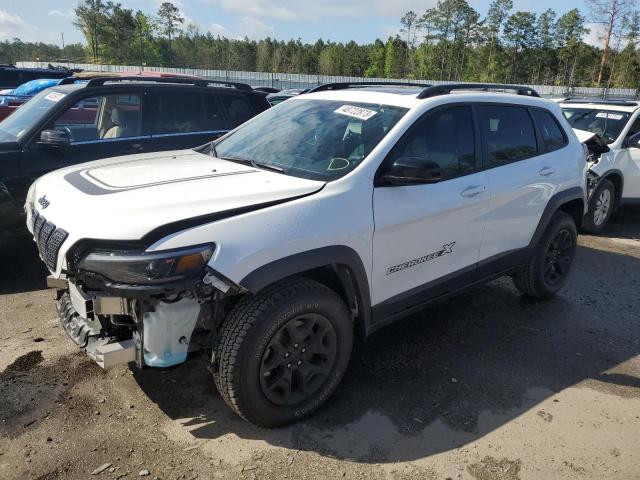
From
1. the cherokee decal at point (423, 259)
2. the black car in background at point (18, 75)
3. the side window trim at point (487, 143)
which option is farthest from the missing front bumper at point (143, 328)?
the black car in background at point (18, 75)

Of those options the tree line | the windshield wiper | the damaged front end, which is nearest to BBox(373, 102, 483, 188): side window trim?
the windshield wiper

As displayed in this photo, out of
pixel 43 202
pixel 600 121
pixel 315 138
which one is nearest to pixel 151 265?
pixel 43 202

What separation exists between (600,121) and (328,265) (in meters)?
7.04

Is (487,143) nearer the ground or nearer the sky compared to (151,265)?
nearer the sky

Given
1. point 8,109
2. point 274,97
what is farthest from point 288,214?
point 274,97

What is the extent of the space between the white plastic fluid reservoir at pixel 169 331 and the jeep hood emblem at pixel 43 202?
42.0 inches

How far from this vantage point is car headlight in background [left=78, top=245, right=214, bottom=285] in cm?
234

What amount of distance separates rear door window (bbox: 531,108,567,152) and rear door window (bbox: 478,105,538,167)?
0.46 feet

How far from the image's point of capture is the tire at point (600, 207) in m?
7.39

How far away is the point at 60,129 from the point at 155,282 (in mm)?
3615

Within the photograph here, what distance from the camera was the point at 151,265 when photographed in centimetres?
234

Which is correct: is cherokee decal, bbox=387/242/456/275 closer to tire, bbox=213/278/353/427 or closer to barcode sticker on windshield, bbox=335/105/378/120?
tire, bbox=213/278/353/427

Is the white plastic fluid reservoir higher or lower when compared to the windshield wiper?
lower

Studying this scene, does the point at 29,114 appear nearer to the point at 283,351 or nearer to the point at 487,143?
the point at 283,351
